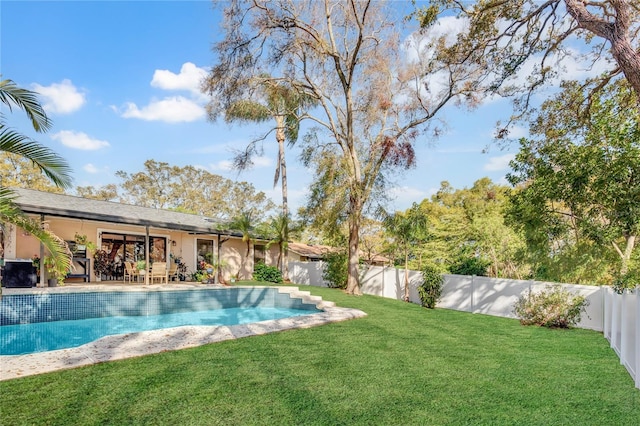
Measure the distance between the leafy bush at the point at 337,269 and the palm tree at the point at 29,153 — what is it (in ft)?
45.3

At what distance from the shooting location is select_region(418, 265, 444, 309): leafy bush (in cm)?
1333

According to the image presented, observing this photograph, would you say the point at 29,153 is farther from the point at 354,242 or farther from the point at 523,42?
the point at 354,242

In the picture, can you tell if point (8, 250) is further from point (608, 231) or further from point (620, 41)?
point (608, 231)

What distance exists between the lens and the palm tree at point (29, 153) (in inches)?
205

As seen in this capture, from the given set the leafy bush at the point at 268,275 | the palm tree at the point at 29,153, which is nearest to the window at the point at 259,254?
the leafy bush at the point at 268,275

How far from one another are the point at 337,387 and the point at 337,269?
14389 mm

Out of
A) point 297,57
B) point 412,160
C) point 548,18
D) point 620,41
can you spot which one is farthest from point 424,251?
point 620,41

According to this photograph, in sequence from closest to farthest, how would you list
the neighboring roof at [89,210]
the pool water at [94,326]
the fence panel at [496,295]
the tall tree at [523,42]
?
the pool water at [94,326]
the tall tree at [523,42]
the fence panel at [496,295]
the neighboring roof at [89,210]

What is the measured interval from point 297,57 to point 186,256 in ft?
36.6

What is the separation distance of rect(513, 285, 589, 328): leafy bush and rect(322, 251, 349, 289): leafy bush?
945 cm

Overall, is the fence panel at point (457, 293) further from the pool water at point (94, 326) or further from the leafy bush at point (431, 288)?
the pool water at point (94, 326)

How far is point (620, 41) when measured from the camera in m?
5.21

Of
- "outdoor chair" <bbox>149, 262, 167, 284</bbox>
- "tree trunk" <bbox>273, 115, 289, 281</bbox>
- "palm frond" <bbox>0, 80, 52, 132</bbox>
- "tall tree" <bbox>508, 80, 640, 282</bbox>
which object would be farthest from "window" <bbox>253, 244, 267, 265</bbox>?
"palm frond" <bbox>0, 80, 52, 132</bbox>

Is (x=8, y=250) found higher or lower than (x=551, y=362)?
higher
